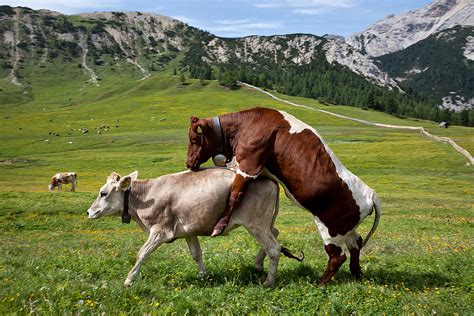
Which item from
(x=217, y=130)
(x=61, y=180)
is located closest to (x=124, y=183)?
(x=217, y=130)

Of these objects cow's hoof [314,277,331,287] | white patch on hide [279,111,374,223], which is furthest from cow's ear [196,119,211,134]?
cow's hoof [314,277,331,287]

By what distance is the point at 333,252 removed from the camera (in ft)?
30.1

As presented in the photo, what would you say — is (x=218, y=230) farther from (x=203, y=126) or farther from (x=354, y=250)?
(x=354, y=250)

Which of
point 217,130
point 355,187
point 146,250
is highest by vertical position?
point 217,130

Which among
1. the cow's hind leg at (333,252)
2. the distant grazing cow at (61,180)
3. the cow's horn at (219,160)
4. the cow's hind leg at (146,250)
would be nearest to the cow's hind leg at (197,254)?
the cow's hind leg at (146,250)

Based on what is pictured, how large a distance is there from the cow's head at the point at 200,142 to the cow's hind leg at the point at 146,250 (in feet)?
5.65

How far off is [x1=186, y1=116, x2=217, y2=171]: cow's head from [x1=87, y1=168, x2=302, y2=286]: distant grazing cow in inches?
13.0

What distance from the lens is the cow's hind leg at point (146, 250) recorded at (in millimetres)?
8969

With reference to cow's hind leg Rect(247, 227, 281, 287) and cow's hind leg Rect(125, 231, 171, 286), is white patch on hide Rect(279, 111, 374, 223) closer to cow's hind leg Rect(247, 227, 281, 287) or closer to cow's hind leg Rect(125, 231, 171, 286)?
cow's hind leg Rect(247, 227, 281, 287)

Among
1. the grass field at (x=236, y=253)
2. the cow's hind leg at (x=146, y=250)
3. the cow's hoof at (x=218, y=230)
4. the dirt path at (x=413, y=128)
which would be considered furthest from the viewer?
the dirt path at (x=413, y=128)

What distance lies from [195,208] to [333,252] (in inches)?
121

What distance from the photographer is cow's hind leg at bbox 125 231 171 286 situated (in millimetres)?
8969

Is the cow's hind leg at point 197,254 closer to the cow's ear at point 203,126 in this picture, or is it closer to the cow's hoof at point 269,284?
the cow's hoof at point 269,284

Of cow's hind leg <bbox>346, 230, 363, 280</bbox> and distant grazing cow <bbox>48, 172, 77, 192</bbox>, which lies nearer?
cow's hind leg <bbox>346, 230, 363, 280</bbox>
